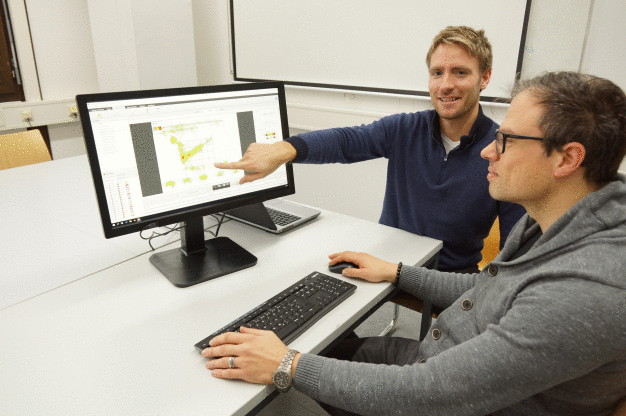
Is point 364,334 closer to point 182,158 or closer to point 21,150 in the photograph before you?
point 182,158

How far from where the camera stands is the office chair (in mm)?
1481

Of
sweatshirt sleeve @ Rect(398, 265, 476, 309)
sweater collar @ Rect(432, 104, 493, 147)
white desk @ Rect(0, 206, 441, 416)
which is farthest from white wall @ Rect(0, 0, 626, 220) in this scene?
white desk @ Rect(0, 206, 441, 416)

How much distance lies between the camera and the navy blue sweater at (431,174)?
1.55 meters

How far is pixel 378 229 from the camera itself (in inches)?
61.7

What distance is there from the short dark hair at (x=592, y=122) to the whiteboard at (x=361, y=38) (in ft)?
5.19

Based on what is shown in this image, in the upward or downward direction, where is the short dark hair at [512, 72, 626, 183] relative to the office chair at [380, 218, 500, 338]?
upward

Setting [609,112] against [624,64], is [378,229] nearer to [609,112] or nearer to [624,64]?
[609,112]

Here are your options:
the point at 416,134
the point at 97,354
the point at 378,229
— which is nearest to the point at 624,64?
the point at 416,134

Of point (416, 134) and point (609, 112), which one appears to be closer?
point (609, 112)

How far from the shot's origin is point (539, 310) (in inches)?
28.3

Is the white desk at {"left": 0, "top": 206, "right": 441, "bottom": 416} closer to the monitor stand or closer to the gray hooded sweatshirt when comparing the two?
the monitor stand

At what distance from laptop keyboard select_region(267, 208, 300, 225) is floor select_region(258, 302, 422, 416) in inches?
21.4

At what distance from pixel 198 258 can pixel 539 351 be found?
926 mm

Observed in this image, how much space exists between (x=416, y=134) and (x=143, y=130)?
1011 mm
